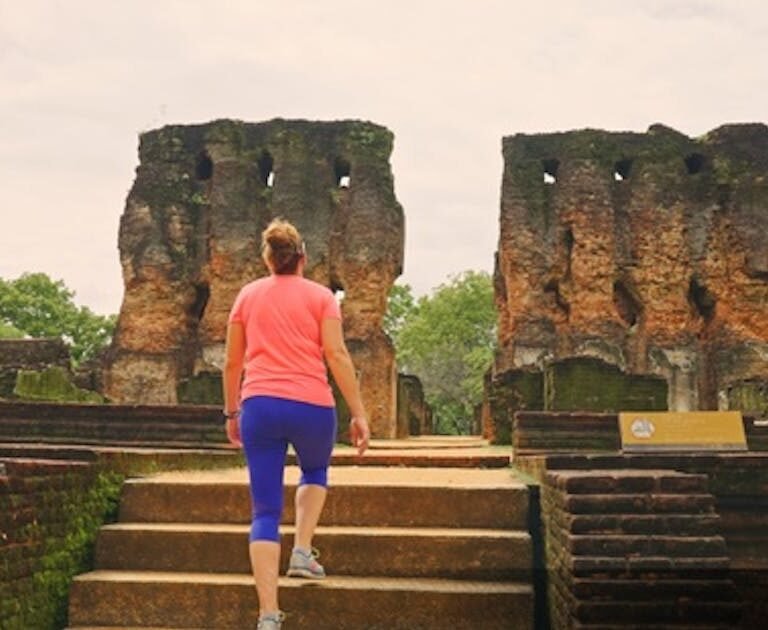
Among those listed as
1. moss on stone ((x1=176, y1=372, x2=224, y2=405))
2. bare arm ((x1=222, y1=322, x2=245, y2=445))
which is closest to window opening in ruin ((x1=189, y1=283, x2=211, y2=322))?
moss on stone ((x1=176, y1=372, x2=224, y2=405))

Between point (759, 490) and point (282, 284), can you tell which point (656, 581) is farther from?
point (282, 284)

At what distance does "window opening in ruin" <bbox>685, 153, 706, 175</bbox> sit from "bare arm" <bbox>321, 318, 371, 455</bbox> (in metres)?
23.0

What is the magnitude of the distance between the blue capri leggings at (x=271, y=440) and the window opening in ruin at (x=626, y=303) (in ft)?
70.2

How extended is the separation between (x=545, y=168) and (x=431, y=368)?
79.3 feet

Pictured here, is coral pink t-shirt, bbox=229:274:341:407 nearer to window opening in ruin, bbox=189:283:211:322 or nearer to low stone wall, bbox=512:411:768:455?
low stone wall, bbox=512:411:768:455

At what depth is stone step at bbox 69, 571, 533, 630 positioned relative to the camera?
458cm

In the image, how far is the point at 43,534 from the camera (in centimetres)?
457

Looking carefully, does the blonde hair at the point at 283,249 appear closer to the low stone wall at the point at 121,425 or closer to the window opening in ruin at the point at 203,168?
the low stone wall at the point at 121,425

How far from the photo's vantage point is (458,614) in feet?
15.0

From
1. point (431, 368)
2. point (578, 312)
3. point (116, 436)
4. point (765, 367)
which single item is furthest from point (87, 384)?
Answer: point (431, 368)

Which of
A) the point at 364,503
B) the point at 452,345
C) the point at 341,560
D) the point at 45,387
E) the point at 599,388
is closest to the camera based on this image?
the point at 341,560

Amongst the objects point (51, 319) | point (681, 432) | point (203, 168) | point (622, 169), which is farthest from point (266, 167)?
point (51, 319)

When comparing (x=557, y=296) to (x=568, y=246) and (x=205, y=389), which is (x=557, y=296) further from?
(x=205, y=389)

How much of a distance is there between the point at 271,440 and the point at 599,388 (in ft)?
28.5
